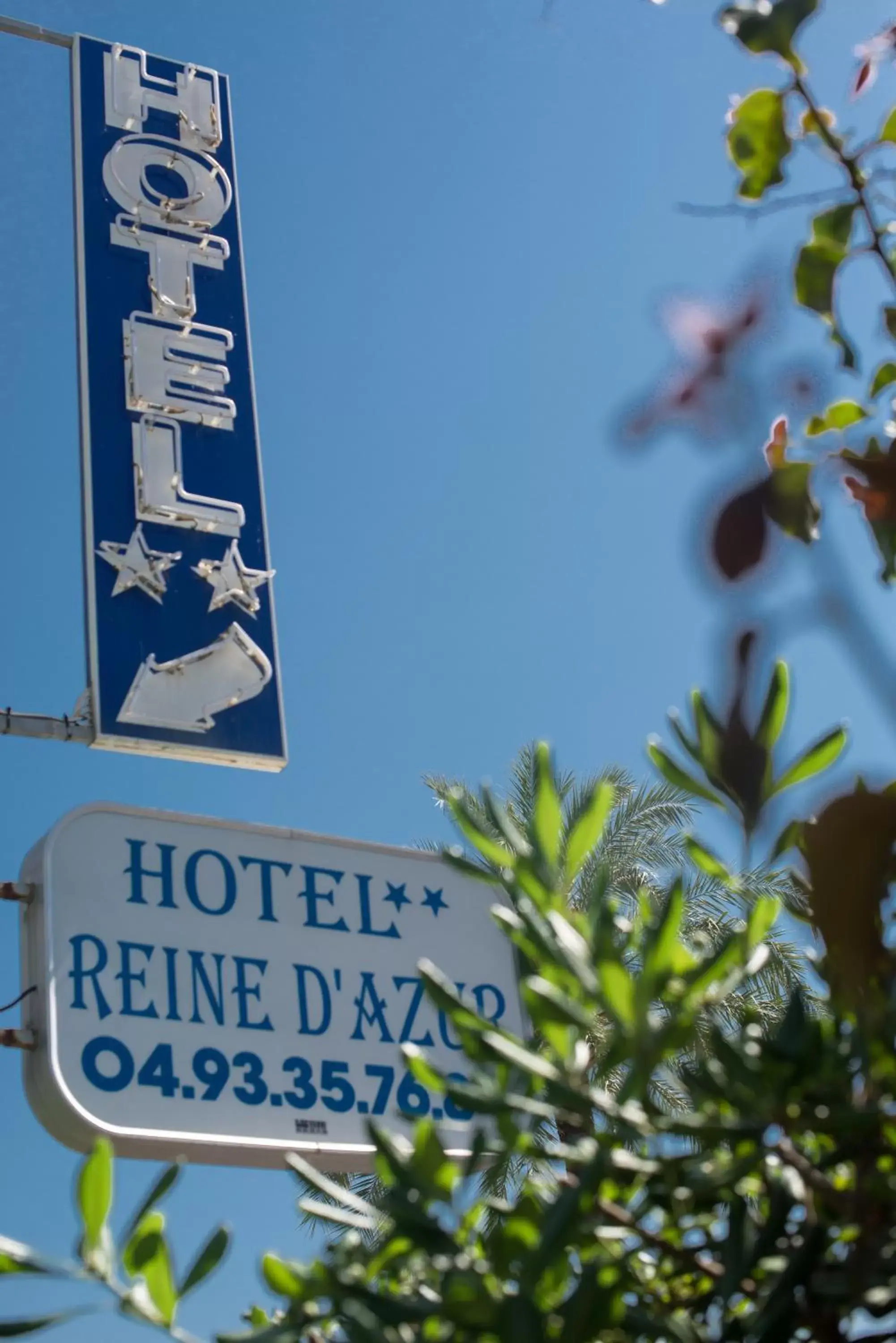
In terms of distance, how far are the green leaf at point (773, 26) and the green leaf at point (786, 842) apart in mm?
530

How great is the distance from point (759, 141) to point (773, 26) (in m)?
0.12

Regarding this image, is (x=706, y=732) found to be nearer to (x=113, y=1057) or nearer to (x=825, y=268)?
(x=825, y=268)

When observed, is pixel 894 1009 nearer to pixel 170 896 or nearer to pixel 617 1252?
pixel 617 1252

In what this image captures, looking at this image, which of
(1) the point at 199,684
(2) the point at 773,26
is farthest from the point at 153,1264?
(1) the point at 199,684

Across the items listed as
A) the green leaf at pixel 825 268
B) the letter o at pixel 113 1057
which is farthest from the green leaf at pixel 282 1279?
the letter o at pixel 113 1057

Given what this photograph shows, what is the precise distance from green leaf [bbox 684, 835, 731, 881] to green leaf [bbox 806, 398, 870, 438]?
35 centimetres

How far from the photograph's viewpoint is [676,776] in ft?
4.27

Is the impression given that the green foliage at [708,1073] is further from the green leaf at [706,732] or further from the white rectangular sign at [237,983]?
the white rectangular sign at [237,983]

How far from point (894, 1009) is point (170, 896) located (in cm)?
367

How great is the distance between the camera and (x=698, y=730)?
1205 millimetres

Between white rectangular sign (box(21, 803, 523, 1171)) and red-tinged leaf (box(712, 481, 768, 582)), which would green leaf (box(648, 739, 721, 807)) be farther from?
white rectangular sign (box(21, 803, 523, 1171))

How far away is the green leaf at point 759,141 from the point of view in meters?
1.21

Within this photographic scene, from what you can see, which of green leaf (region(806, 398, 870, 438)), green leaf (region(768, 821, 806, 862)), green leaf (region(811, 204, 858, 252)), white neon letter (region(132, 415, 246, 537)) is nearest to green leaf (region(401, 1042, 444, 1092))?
green leaf (region(768, 821, 806, 862))

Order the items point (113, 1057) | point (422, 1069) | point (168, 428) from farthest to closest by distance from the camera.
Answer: point (168, 428) → point (113, 1057) → point (422, 1069)
